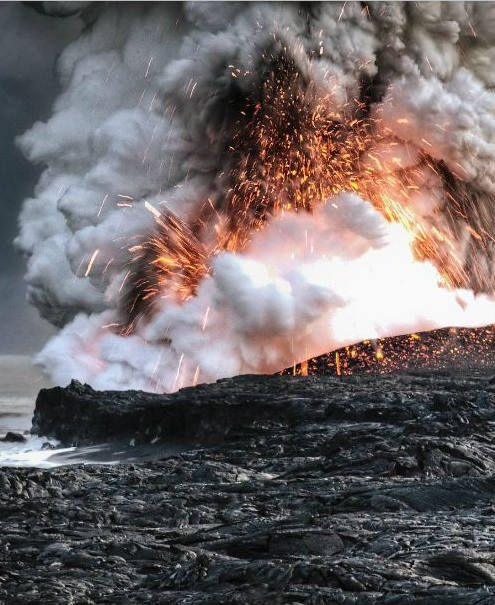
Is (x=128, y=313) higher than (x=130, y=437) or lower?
higher

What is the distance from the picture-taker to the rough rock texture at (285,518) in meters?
8.04

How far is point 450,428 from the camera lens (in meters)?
19.9

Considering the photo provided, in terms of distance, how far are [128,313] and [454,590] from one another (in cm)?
4006

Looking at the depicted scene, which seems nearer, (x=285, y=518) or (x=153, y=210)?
→ (x=285, y=518)

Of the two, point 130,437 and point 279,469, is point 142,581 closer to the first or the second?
point 279,469

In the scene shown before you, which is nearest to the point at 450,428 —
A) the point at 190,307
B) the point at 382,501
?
the point at 382,501

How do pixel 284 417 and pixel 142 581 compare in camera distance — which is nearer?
pixel 142 581

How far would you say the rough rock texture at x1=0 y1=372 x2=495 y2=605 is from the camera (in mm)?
8039

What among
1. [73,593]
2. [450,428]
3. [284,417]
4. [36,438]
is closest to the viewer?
[73,593]

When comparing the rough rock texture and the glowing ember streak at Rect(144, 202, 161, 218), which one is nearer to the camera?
the rough rock texture

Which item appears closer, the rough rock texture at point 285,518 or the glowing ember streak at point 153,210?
the rough rock texture at point 285,518

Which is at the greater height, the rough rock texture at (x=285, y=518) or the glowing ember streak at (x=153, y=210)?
the glowing ember streak at (x=153, y=210)

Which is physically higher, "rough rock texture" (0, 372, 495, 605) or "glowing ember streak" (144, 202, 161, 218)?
"glowing ember streak" (144, 202, 161, 218)

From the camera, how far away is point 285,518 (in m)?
11.6
